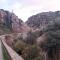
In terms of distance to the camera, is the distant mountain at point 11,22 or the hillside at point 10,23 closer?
the hillside at point 10,23

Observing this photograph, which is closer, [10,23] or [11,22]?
[10,23]

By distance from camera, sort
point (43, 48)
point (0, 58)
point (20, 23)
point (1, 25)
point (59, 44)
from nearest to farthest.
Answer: point (0, 58) < point (59, 44) < point (43, 48) < point (1, 25) < point (20, 23)

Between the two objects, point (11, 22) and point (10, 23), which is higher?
point (11, 22)

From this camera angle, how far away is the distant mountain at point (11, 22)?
321 ft

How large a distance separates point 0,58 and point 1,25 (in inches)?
2864

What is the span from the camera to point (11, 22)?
105 m

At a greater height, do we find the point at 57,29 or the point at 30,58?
the point at 57,29

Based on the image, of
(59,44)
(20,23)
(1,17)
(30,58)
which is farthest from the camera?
(20,23)

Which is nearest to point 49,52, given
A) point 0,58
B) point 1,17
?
point 0,58

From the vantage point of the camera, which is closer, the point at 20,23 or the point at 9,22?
the point at 9,22

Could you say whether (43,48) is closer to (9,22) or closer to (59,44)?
(59,44)

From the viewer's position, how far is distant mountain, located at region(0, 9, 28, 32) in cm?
9783

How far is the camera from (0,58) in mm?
20344

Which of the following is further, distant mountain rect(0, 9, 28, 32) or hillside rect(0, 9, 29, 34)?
distant mountain rect(0, 9, 28, 32)
